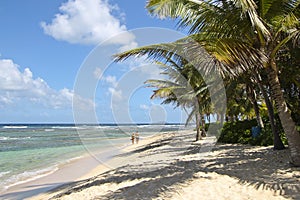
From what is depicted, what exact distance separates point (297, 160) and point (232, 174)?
1516mm

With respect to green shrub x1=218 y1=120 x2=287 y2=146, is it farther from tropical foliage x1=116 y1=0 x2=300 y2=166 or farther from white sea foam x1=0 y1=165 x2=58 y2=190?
white sea foam x1=0 y1=165 x2=58 y2=190

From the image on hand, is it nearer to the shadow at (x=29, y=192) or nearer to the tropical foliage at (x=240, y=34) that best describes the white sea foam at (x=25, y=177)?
the shadow at (x=29, y=192)

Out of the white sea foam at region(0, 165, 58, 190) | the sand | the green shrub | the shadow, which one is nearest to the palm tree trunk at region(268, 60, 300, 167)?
the sand

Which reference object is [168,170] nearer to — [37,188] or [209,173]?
[209,173]

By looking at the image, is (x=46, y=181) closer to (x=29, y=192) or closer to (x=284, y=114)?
(x=29, y=192)

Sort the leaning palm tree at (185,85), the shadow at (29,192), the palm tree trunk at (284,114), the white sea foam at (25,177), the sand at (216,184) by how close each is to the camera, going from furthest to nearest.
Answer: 1. the leaning palm tree at (185,85)
2. the white sea foam at (25,177)
3. the shadow at (29,192)
4. the palm tree trunk at (284,114)
5. the sand at (216,184)

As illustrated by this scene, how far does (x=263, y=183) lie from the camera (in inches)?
219

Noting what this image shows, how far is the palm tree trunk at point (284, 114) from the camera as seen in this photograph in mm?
6125

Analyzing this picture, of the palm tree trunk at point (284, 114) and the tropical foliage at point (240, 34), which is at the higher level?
the tropical foliage at point (240, 34)

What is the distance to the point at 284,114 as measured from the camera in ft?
20.4

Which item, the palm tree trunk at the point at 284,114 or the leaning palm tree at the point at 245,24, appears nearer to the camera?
the leaning palm tree at the point at 245,24

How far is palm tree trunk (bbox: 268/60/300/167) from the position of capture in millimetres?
6125

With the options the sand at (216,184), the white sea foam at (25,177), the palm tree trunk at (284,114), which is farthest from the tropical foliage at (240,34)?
the white sea foam at (25,177)

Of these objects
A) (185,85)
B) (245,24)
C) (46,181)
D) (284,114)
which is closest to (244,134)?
(185,85)
